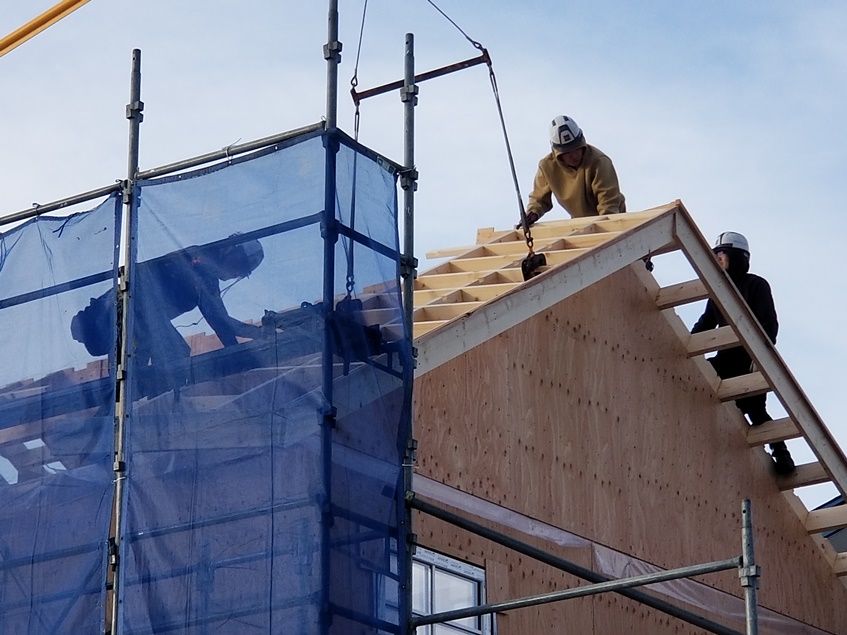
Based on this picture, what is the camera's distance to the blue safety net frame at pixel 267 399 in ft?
25.6

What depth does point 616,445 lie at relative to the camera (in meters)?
12.5

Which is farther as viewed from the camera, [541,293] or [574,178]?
[574,178]

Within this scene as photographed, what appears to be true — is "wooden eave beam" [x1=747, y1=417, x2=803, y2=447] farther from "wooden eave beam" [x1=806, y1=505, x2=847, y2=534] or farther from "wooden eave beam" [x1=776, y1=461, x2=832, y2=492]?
"wooden eave beam" [x1=806, y1=505, x2=847, y2=534]

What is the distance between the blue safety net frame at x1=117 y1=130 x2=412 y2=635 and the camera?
779cm

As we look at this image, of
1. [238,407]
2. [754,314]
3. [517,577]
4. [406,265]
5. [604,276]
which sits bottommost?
[517,577]

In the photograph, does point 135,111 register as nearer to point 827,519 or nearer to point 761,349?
point 761,349

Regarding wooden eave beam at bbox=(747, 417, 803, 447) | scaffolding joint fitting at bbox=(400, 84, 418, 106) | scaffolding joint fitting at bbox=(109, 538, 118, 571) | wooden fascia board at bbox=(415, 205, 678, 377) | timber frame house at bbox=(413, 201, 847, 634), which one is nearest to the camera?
scaffolding joint fitting at bbox=(109, 538, 118, 571)

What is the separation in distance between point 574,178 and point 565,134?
472 mm

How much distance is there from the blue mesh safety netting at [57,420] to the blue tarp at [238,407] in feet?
0.05

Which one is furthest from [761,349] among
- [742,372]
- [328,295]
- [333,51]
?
[328,295]

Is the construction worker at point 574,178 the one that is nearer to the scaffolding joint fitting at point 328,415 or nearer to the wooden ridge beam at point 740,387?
the wooden ridge beam at point 740,387

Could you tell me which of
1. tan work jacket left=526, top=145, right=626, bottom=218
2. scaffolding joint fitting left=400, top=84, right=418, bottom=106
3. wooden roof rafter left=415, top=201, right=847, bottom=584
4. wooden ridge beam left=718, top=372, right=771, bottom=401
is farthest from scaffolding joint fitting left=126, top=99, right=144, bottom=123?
wooden ridge beam left=718, top=372, right=771, bottom=401

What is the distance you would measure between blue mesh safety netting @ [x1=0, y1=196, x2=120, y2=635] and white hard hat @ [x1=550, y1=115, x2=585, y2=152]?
6.00 meters

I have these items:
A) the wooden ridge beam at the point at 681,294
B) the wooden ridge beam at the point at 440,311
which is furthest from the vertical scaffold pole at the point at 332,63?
the wooden ridge beam at the point at 681,294
